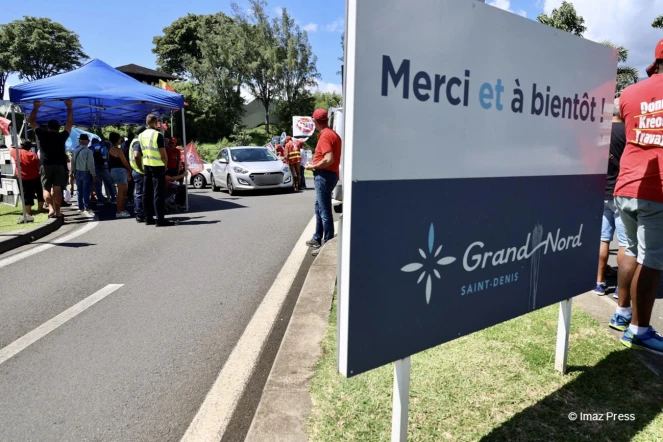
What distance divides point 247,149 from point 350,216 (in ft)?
47.8

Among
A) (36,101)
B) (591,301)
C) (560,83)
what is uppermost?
(36,101)

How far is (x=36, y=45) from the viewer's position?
174 feet

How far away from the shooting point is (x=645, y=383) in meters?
2.63

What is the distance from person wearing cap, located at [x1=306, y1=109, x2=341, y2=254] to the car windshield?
9324 mm

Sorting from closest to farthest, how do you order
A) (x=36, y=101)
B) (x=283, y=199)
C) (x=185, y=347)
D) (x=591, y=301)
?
(x=185, y=347), (x=591, y=301), (x=36, y=101), (x=283, y=199)

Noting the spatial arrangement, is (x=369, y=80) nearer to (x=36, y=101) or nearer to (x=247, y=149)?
(x=36, y=101)

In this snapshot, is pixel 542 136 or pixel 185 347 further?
pixel 185 347

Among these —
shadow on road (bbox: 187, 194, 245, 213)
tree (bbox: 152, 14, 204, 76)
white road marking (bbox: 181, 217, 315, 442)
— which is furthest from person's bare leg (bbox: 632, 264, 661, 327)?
tree (bbox: 152, 14, 204, 76)

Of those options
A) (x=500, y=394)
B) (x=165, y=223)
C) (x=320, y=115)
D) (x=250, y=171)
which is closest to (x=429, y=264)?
(x=500, y=394)

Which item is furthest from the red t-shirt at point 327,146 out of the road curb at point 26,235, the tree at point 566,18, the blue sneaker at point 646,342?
the tree at point 566,18

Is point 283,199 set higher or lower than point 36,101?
lower

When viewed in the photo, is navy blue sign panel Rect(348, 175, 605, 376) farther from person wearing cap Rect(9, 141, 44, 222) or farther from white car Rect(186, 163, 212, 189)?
white car Rect(186, 163, 212, 189)

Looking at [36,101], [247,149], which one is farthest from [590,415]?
[247,149]

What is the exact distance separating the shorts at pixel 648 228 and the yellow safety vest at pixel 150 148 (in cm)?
743
